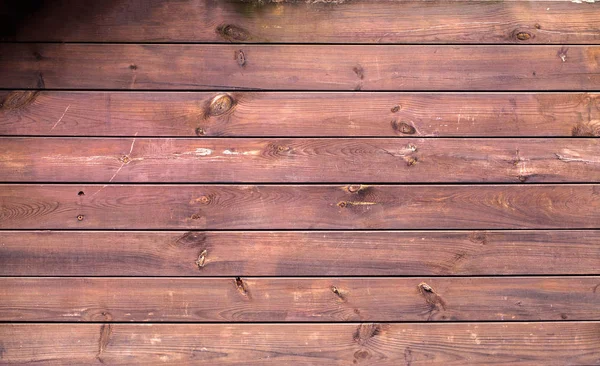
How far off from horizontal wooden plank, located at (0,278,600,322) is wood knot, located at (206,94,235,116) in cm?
53

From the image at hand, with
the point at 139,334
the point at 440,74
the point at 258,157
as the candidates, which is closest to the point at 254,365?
the point at 139,334

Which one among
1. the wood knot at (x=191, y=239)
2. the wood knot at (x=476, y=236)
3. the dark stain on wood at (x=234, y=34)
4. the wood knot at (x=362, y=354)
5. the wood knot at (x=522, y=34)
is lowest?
the wood knot at (x=362, y=354)

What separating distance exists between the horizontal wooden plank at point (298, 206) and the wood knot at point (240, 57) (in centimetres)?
39

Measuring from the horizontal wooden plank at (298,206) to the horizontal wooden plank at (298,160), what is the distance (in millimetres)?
32

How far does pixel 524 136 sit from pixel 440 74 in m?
Answer: 0.33

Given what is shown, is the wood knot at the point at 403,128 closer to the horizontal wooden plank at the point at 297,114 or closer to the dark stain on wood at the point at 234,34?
the horizontal wooden plank at the point at 297,114

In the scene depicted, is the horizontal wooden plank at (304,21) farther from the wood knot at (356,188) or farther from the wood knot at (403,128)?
the wood knot at (356,188)

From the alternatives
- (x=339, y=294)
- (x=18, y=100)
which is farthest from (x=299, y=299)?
(x=18, y=100)

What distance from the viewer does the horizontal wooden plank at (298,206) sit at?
1.70m

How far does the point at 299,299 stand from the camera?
1.72 m

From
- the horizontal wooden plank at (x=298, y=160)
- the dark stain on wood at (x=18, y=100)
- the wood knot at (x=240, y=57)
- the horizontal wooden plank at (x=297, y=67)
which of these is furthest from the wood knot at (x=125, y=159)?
the wood knot at (x=240, y=57)

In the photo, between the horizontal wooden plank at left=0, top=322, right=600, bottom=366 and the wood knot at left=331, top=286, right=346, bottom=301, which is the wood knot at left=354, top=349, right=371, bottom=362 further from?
the wood knot at left=331, top=286, right=346, bottom=301

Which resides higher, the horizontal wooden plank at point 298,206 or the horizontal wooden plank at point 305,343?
the horizontal wooden plank at point 298,206

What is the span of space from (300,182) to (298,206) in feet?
0.25
